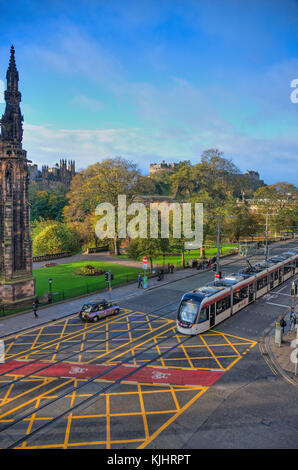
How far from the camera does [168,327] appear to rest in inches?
840

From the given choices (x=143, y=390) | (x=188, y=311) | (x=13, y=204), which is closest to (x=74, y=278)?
(x=13, y=204)

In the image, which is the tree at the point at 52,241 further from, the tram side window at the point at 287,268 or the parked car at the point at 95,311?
the tram side window at the point at 287,268

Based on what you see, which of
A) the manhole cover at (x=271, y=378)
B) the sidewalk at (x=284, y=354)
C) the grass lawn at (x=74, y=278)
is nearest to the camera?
the manhole cover at (x=271, y=378)

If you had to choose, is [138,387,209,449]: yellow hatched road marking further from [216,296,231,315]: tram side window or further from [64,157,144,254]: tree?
[64,157,144,254]: tree

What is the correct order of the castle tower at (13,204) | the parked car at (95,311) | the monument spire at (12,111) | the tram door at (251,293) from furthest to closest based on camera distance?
the monument spire at (12,111) → the castle tower at (13,204) → the tram door at (251,293) → the parked car at (95,311)

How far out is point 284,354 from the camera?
17094 millimetres

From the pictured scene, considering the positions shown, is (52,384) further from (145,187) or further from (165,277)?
(145,187)

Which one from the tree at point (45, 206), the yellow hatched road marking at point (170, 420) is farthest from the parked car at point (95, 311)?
the tree at point (45, 206)

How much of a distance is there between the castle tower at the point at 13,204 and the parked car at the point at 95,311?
285 inches

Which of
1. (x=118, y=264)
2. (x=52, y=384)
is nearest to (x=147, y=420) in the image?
(x=52, y=384)

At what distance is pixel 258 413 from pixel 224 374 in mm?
3078

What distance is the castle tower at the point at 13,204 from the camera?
26.3 metres

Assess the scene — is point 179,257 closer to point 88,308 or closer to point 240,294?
point 240,294

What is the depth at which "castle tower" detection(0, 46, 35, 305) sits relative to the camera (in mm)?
26312
